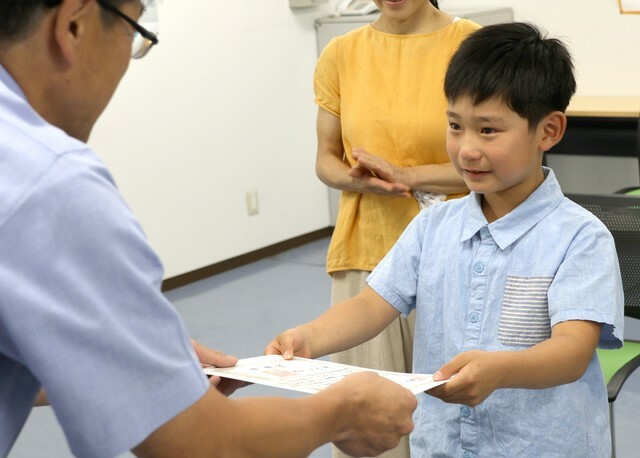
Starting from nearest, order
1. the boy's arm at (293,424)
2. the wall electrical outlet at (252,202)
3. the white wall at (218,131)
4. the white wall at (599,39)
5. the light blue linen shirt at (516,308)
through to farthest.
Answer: the boy's arm at (293,424) < the light blue linen shirt at (516,308) < the white wall at (218,131) < the white wall at (599,39) < the wall electrical outlet at (252,202)

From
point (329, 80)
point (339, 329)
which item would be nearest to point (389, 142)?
point (329, 80)

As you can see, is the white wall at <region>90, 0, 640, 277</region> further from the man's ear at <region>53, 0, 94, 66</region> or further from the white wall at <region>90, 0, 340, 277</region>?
the man's ear at <region>53, 0, 94, 66</region>

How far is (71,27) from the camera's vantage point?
1.06 meters

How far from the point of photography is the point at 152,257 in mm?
1022

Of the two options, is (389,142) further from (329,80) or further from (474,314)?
(474,314)

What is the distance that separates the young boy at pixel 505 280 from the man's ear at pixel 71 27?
788 mm

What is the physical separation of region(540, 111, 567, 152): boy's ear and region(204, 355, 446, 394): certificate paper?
0.53 m

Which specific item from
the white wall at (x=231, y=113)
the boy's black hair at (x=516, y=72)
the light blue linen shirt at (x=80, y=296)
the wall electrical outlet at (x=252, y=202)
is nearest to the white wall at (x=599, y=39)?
the white wall at (x=231, y=113)

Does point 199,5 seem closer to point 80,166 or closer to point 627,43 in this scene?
point 627,43

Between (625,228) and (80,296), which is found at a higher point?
(80,296)

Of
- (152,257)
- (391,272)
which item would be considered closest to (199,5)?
(391,272)

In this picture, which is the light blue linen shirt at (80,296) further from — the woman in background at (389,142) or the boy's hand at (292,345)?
the woman in background at (389,142)

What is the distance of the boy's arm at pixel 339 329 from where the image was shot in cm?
175

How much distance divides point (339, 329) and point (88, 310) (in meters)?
0.90
